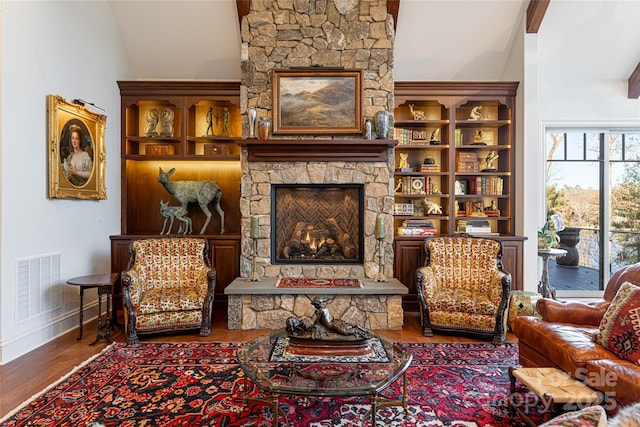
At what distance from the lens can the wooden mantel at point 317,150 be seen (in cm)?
416

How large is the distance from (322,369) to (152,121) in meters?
4.55

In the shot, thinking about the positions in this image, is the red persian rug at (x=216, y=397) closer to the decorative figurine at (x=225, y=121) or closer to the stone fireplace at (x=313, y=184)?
the stone fireplace at (x=313, y=184)

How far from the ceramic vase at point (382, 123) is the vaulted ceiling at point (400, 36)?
49.3 inches

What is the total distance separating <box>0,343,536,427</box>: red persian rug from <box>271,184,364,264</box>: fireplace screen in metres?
→ 1.58

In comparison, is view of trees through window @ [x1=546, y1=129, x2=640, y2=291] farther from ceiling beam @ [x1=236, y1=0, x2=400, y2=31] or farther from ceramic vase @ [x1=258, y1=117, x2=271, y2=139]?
ceramic vase @ [x1=258, y1=117, x2=271, y2=139]

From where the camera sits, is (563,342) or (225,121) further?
(225,121)

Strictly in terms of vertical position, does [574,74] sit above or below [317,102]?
above

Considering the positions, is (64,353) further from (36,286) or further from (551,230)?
(551,230)

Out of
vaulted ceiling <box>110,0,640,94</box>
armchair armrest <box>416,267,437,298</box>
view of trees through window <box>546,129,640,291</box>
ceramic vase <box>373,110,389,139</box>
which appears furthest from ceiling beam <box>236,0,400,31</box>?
armchair armrest <box>416,267,437,298</box>

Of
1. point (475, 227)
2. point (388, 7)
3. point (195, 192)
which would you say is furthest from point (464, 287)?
point (195, 192)

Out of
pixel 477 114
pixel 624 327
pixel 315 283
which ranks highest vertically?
pixel 477 114

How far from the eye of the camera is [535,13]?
440 cm

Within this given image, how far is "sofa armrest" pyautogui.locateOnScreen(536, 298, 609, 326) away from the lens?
8.73 ft

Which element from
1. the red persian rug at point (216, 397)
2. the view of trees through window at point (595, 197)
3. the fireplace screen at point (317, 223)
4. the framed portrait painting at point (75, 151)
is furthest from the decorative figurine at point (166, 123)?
the view of trees through window at point (595, 197)
